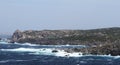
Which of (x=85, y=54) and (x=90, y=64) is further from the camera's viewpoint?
(x=85, y=54)

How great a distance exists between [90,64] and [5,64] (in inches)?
930

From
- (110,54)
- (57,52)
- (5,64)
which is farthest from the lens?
(57,52)

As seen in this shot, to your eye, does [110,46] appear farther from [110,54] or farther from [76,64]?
[76,64]

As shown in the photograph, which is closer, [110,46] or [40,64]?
[40,64]

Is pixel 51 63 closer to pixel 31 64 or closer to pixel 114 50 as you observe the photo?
pixel 31 64

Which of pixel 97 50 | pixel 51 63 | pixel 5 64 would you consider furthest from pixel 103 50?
pixel 5 64

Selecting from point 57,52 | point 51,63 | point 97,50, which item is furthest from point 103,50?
point 51,63

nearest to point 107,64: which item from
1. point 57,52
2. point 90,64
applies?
point 90,64

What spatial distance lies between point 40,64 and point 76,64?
33.2 feet

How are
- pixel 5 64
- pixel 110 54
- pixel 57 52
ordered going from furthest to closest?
pixel 57 52
pixel 110 54
pixel 5 64

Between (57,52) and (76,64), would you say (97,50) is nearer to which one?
(57,52)

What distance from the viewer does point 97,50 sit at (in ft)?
541

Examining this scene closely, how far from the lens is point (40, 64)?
116 m

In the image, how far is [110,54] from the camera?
6137 inches
